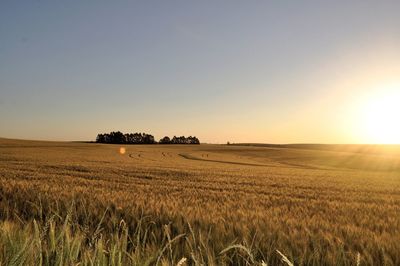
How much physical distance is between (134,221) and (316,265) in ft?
10.9

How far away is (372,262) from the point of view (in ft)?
11.3

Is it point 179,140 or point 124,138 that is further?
point 179,140

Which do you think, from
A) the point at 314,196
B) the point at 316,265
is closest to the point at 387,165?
the point at 314,196

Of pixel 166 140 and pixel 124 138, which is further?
pixel 166 140

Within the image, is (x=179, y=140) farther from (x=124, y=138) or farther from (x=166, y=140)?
(x=124, y=138)

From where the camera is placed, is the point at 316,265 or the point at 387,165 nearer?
the point at 316,265

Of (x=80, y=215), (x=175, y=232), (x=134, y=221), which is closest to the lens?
(x=175, y=232)

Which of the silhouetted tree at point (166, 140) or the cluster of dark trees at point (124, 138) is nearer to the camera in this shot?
the cluster of dark trees at point (124, 138)

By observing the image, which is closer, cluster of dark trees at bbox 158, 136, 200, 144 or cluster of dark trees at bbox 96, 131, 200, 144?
cluster of dark trees at bbox 96, 131, 200, 144

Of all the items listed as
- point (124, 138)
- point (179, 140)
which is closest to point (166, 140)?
point (179, 140)

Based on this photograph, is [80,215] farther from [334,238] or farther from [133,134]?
[133,134]

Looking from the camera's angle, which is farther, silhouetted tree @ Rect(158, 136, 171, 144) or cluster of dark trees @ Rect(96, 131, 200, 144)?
silhouetted tree @ Rect(158, 136, 171, 144)

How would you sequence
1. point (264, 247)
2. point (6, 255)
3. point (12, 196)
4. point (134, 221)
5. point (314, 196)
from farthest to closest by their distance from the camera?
point (314, 196) < point (12, 196) < point (134, 221) < point (264, 247) < point (6, 255)

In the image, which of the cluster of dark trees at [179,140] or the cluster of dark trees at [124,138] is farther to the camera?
the cluster of dark trees at [179,140]
